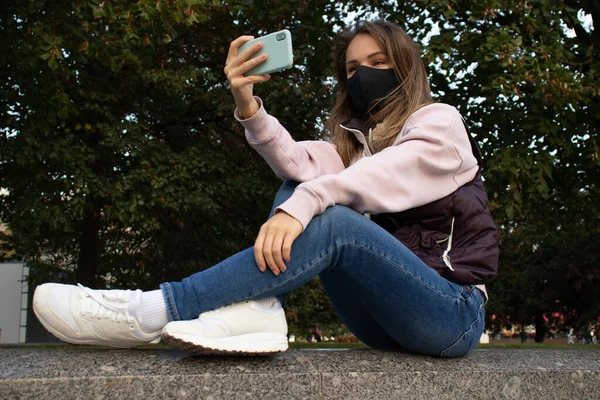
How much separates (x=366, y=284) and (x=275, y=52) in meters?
0.87

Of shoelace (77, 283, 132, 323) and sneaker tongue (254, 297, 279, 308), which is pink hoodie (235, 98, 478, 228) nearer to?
sneaker tongue (254, 297, 279, 308)

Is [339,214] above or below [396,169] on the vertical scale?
below

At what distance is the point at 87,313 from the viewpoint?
79.5 inches

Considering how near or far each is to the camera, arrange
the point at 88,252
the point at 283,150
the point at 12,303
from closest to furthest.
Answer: the point at 283,150, the point at 88,252, the point at 12,303

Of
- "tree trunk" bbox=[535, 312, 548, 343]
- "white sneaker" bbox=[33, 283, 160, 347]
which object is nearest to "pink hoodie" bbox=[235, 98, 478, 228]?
"white sneaker" bbox=[33, 283, 160, 347]

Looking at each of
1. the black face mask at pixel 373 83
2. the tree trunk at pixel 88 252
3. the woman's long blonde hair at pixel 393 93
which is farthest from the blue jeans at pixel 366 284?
the tree trunk at pixel 88 252

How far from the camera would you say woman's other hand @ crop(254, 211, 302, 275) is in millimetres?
1982

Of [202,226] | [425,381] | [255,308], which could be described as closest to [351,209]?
[255,308]

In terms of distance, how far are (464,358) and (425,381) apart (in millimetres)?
357

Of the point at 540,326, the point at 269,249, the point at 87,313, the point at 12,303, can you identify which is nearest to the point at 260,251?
the point at 269,249

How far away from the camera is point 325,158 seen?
9.38ft

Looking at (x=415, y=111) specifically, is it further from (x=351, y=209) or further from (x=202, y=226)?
(x=202, y=226)

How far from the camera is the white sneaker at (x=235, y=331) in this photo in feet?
6.37

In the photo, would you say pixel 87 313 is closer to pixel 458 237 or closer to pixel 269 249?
pixel 269 249
